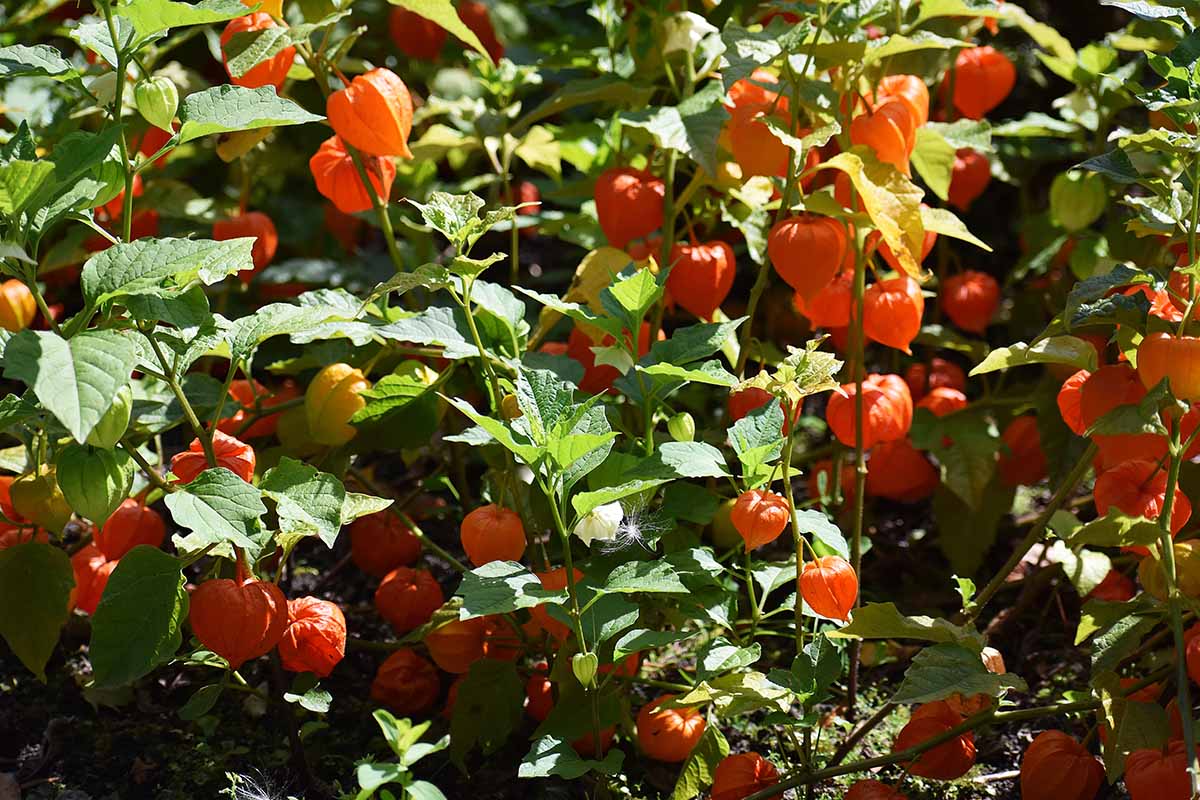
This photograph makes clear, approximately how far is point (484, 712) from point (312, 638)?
21cm

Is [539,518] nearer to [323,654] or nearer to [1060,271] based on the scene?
[323,654]

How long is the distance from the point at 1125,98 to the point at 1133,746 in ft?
3.38

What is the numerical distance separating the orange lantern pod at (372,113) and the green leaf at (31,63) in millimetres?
304

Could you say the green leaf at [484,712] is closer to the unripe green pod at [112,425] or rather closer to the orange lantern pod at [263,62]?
the unripe green pod at [112,425]

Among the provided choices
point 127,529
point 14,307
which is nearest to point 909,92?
point 127,529

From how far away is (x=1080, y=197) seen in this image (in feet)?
6.22

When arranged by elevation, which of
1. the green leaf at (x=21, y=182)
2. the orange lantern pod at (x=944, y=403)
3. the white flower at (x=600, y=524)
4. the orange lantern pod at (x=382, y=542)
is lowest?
the orange lantern pod at (x=382, y=542)

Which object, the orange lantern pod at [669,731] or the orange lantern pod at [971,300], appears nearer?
the orange lantern pod at [669,731]

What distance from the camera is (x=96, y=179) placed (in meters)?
1.20

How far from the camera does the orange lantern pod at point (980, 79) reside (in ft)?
6.08

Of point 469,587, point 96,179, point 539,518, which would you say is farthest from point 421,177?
point 469,587

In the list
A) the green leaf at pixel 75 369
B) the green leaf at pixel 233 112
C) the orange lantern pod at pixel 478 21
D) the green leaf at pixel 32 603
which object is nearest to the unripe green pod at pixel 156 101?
the green leaf at pixel 233 112

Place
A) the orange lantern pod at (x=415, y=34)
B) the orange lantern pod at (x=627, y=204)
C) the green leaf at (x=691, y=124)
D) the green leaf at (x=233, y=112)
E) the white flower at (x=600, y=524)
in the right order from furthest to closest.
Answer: the orange lantern pod at (x=415, y=34) → the orange lantern pod at (x=627, y=204) → the green leaf at (x=691, y=124) → the white flower at (x=600, y=524) → the green leaf at (x=233, y=112)


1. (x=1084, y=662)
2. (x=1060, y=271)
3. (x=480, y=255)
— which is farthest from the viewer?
(x=480, y=255)
